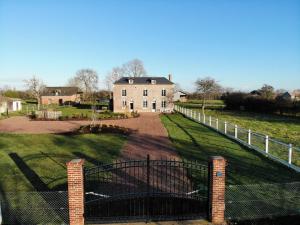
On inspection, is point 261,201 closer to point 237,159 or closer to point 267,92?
point 237,159

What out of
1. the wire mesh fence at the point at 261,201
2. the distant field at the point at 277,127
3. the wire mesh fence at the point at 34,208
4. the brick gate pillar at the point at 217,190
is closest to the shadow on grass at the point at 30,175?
the wire mesh fence at the point at 34,208

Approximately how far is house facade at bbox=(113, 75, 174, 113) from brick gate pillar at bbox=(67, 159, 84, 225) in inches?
1735

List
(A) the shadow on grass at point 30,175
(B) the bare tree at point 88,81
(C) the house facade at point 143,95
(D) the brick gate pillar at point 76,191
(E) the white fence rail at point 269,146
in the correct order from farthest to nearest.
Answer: (B) the bare tree at point 88,81
(C) the house facade at point 143,95
(E) the white fence rail at point 269,146
(A) the shadow on grass at point 30,175
(D) the brick gate pillar at point 76,191

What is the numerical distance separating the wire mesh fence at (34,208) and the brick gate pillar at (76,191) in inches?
15.3

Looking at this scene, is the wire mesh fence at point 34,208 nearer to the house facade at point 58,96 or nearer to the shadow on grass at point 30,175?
the shadow on grass at point 30,175

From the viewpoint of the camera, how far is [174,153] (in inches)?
557

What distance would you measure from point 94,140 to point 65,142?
73.5 inches

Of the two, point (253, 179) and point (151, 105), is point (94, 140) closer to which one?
point (253, 179)

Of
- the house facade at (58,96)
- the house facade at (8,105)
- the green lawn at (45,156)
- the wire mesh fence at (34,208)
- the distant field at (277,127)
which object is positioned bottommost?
the wire mesh fence at (34,208)

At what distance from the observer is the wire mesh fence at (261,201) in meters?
7.05

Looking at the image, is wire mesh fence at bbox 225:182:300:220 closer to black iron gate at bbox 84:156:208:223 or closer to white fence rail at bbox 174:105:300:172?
black iron gate at bbox 84:156:208:223

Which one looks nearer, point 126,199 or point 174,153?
point 126,199

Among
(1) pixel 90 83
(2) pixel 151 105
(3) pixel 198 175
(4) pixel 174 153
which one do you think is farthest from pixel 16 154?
(1) pixel 90 83

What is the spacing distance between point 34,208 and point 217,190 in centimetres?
478
